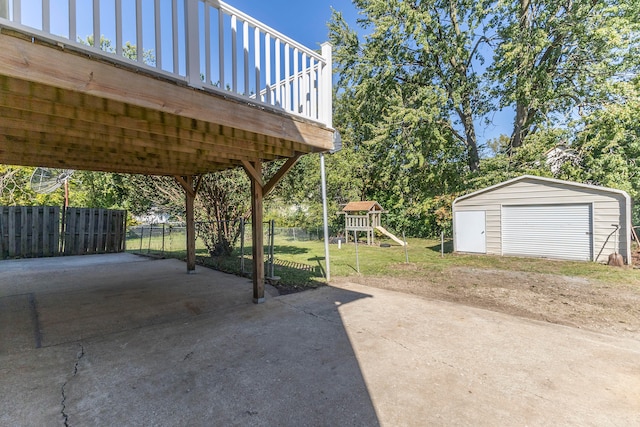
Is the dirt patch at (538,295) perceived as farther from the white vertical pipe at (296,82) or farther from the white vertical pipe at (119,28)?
the white vertical pipe at (119,28)

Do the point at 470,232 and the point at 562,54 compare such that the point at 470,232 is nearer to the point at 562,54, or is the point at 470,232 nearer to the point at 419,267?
the point at 419,267

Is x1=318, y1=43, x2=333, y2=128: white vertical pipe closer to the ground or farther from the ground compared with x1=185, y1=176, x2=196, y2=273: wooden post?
farther from the ground

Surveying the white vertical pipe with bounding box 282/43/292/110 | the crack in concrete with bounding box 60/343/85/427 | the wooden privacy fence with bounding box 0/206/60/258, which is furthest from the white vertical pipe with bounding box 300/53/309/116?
the wooden privacy fence with bounding box 0/206/60/258

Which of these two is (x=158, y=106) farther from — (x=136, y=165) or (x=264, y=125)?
(x=136, y=165)

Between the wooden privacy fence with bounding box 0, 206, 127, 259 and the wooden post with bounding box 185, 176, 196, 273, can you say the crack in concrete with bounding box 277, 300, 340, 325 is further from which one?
the wooden privacy fence with bounding box 0, 206, 127, 259

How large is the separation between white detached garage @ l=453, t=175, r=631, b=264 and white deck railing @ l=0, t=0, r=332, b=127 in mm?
8164

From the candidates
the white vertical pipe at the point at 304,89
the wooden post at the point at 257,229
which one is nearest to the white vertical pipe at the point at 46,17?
the white vertical pipe at the point at 304,89

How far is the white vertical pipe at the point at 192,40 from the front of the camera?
2625 mm

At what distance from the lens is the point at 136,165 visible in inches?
221

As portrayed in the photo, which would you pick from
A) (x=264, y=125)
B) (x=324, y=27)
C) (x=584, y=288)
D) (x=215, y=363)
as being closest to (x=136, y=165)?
(x=264, y=125)

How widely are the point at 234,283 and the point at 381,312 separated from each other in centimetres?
301

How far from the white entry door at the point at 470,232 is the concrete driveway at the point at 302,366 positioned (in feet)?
22.6

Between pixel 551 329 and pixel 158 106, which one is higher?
pixel 158 106

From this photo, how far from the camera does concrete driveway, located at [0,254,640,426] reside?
77.5 inches
